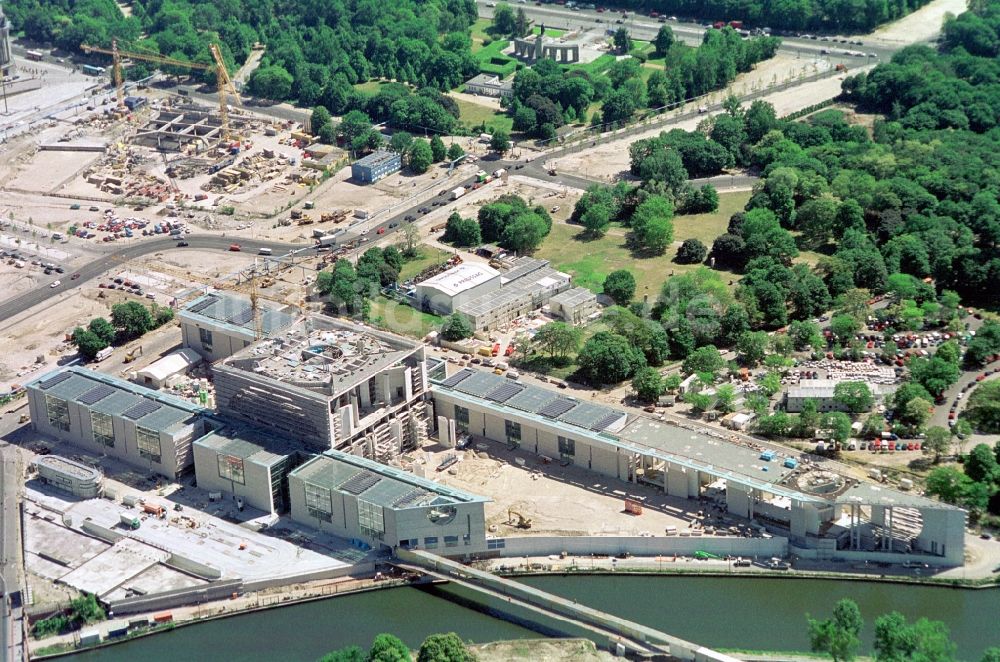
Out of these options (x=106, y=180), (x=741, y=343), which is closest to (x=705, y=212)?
(x=741, y=343)

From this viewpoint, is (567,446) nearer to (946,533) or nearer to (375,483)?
(375,483)

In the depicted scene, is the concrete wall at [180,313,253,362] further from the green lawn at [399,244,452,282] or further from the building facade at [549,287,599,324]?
the building facade at [549,287,599,324]

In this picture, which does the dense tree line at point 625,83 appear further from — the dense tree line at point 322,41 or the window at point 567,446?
the window at point 567,446

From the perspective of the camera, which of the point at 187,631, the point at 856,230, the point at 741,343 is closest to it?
the point at 187,631

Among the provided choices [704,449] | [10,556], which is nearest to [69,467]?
[10,556]

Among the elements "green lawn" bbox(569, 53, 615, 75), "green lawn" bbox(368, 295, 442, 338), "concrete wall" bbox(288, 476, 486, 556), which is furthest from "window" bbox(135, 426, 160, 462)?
"green lawn" bbox(569, 53, 615, 75)

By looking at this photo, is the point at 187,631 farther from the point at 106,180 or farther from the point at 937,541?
the point at 106,180
